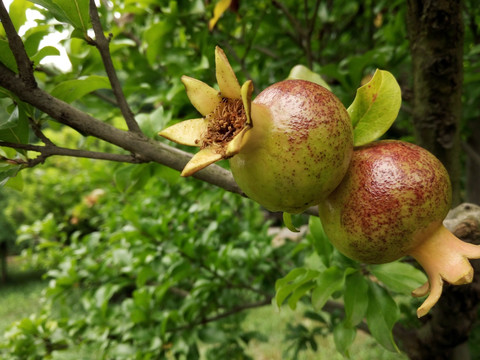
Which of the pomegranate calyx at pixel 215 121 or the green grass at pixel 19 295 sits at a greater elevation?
the pomegranate calyx at pixel 215 121

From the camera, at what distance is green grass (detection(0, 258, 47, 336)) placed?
686 cm

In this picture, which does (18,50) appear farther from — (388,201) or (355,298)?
(355,298)

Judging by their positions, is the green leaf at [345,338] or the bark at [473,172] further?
the bark at [473,172]

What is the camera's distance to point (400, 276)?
94cm

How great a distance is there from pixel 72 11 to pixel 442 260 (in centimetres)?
74

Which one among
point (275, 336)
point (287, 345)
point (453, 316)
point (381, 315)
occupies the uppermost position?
point (381, 315)

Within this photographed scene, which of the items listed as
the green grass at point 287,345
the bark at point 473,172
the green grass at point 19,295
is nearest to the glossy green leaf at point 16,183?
the green grass at point 287,345

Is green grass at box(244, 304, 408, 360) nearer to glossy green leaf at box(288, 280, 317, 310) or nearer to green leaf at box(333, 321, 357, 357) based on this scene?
green leaf at box(333, 321, 357, 357)

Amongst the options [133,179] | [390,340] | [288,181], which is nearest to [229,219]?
[133,179]

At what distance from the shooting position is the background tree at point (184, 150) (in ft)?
2.29

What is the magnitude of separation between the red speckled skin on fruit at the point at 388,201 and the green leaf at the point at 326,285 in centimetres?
34

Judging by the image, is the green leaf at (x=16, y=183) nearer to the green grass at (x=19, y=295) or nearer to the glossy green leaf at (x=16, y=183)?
the glossy green leaf at (x=16, y=183)

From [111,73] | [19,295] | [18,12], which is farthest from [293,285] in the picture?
[19,295]

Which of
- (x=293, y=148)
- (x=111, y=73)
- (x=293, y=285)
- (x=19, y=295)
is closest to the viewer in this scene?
(x=293, y=148)
